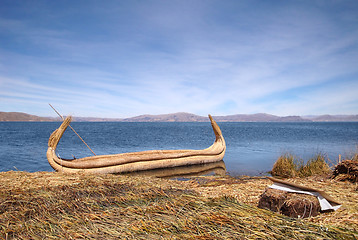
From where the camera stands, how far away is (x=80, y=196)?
14.2ft

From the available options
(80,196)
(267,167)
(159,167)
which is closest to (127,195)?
(80,196)

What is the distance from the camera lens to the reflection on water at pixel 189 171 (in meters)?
11.8

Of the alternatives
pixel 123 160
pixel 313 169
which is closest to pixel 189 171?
pixel 123 160

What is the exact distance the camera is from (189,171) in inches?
506

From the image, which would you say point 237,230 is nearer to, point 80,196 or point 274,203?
point 274,203

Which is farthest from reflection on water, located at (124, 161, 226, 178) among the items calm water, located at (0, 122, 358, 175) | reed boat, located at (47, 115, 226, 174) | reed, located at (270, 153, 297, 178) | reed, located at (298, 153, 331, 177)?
reed, located at (298, 153, 331, 177)

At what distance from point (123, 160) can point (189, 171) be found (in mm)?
3738

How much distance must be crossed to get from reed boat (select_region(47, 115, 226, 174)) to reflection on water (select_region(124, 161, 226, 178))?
0.65ft

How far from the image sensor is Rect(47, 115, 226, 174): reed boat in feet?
31.3

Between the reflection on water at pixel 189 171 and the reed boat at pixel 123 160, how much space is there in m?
0.20

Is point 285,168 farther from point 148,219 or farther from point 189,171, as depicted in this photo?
point 148,219

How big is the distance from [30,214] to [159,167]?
911 centimetres

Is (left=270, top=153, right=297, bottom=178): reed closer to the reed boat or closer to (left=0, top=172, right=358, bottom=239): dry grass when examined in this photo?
the reed boat

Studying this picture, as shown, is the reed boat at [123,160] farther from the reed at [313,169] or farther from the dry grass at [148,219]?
the reed at [313,169]
